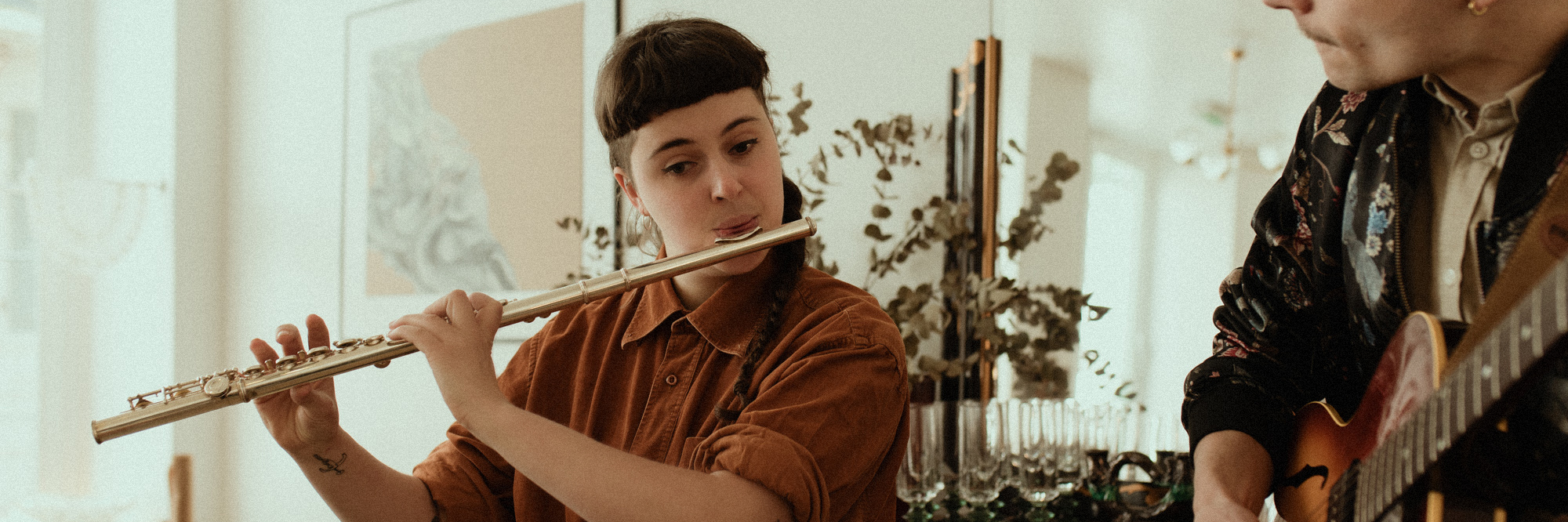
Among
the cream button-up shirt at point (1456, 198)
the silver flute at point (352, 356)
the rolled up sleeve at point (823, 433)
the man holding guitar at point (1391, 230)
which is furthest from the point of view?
the silver flute at point (352, 356)

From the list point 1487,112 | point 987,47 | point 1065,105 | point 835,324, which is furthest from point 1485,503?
point 987,47

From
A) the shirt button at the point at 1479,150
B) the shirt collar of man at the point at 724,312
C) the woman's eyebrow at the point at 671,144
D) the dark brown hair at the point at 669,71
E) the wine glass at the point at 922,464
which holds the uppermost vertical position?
the dark brown hair at the point at 669,71

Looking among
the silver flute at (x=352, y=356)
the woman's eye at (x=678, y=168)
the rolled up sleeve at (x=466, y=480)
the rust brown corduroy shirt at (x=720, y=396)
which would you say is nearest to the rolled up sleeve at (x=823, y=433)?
the rust brown corduroy shirt at (x=720, y=396)

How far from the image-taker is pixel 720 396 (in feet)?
3.76

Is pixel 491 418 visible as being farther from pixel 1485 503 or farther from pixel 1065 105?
pixel 1065 105

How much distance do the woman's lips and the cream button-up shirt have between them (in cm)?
63

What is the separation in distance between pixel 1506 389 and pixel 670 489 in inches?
25.1

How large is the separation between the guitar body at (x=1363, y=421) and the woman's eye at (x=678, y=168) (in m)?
0.67

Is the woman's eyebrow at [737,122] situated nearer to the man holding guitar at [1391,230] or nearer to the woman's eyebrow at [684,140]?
the woman's eyebrow at [684,140]

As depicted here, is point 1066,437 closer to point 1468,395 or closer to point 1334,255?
point 1334,255

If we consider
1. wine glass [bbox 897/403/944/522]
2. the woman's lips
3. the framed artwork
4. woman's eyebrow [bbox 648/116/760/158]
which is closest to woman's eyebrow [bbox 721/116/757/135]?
→ woman's eyebrow [bbox 648/116/760/158]

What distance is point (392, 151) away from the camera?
3014 mm

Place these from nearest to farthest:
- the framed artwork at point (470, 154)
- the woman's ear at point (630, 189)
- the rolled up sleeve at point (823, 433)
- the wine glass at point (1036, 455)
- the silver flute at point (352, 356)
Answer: the rolled up sleeve at point (823, 433)
the silver flute at point (352, 356)
the woman's ear at point (630, 189)
the wine glass at point (1036, 455)
the framed artwork at point (470, 154)

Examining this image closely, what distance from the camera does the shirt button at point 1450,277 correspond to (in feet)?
2.65
